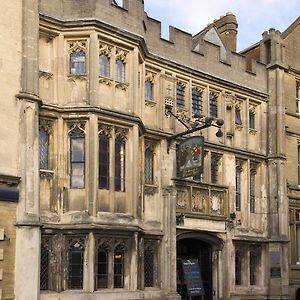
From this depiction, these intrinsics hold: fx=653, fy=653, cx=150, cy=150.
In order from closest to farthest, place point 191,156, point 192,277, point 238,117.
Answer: point 191,156
point 192,277
point 238,117

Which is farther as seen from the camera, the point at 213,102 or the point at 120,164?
the point at 213,102

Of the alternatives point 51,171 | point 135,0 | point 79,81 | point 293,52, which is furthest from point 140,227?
point 293,52

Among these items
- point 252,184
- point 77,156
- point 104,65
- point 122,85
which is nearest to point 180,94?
point 122,85

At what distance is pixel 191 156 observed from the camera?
21.0 meters

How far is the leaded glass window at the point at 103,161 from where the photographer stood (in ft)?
62.6

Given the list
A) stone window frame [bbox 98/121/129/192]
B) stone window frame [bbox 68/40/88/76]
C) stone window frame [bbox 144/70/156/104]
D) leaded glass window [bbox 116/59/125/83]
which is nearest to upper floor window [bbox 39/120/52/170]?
stone window frame [bbox 98/121/129/192]

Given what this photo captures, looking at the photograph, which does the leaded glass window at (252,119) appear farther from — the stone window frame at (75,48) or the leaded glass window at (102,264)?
the leaded glass window at (102,264)

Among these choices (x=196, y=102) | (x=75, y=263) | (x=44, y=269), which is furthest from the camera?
(x=196, y=102)

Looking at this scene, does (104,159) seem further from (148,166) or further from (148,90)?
(148,90)

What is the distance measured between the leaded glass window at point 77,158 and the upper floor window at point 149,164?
3181 millimetres

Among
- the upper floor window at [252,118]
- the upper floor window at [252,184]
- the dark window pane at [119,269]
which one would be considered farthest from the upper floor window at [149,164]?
the upper floor window at [252,118]

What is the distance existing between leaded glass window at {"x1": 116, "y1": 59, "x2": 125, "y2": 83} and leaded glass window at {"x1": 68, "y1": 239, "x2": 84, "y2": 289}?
5153 mm

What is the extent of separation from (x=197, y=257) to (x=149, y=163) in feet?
15.5

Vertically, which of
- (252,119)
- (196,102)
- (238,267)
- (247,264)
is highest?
(196,102)
